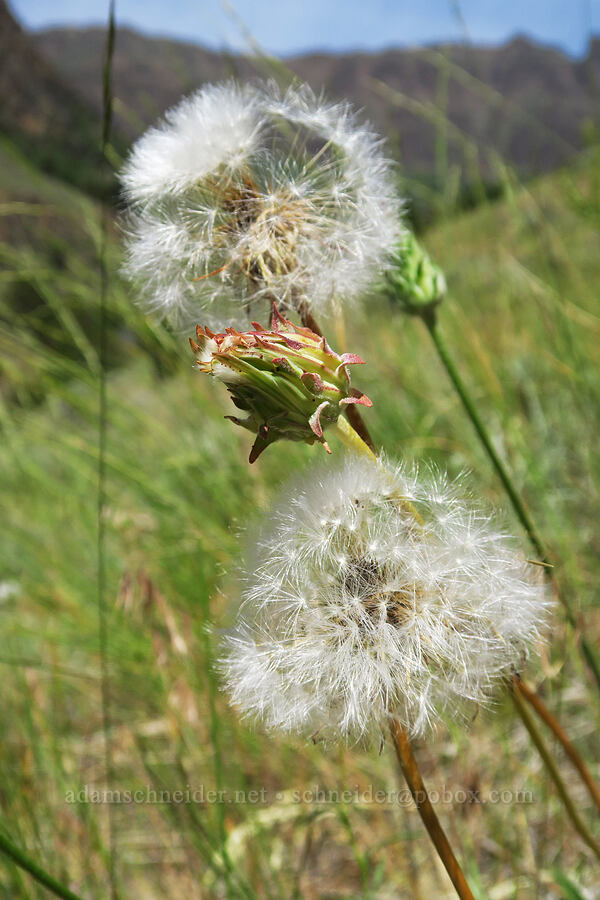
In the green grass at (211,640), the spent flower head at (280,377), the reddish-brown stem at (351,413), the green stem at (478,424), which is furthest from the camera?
the green grass at (211,640)

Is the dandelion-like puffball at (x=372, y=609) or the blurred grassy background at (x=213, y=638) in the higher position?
the dandelion-like puffball at (x=372, y=609)

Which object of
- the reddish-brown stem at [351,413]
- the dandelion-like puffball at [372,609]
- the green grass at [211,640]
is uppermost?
the reddish-brown stem at [351,413]

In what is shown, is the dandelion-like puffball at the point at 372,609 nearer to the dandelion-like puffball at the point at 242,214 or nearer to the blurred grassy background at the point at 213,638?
the blurred grassy background at the point at 213,638

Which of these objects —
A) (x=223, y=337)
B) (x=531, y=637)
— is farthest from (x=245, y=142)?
(x=531, y=637)

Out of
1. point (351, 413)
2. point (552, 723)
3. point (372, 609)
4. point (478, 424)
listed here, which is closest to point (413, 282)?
point (478, 424)

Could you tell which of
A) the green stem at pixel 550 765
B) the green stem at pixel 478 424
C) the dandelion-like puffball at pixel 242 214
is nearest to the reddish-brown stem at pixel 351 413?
the dandelion-like puffball at pixel 242 214

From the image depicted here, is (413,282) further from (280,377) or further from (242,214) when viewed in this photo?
(280,377)
